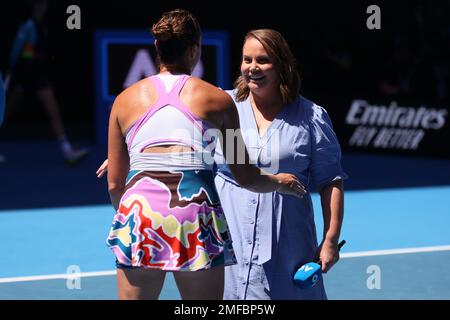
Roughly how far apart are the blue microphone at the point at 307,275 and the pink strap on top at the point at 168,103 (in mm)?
876

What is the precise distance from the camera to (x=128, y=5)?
1697cm

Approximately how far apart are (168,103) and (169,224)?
0.49 m

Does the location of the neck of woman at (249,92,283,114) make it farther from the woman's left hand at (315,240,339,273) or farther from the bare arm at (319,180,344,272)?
the woman's left hand at (315,240,339,273)

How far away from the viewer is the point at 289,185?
4484 mm

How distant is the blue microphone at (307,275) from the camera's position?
456cm

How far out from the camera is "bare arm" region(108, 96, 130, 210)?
4.26 m

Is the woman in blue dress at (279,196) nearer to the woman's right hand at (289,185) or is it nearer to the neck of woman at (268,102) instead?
the neck of woman at (268,102)

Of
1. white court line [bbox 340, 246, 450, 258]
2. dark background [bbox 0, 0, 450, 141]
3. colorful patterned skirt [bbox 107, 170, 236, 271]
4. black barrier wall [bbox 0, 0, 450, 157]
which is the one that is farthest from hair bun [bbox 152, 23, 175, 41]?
dark background [bbox 0, 0, 450, 141]

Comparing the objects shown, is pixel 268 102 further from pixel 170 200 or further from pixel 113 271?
pixel 113 271

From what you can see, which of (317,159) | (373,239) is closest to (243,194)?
(317,159)

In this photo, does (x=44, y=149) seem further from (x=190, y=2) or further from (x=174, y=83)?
(x=174, y=83)

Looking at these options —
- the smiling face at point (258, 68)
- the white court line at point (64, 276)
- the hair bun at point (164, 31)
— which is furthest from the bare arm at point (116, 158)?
the white court line at point (64, 276)

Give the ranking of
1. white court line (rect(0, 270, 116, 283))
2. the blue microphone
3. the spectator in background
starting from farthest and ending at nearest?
the spectator in background < white court line (rect(0, 270, 116, 283)) < the blue microphone

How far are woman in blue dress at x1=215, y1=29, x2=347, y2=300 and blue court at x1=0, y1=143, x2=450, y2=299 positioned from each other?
2.37 m
